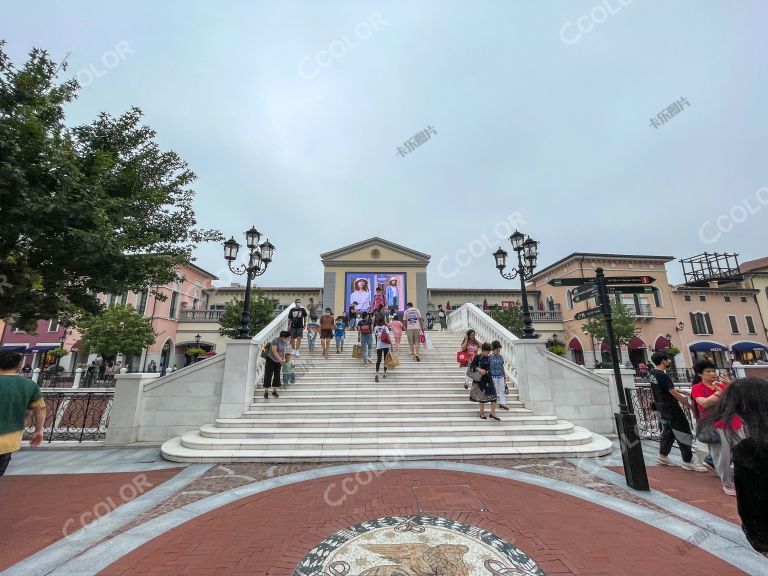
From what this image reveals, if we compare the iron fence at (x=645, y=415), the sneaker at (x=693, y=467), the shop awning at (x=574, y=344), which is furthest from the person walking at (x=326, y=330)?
the shop awning at (x=574, y=344)

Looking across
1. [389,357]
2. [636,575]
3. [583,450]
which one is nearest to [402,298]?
[389,357]

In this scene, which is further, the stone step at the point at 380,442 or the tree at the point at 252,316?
the tree at the point at 252,316

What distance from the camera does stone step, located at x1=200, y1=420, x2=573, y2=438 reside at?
23.4 feet

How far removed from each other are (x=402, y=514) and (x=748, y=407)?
356 cm

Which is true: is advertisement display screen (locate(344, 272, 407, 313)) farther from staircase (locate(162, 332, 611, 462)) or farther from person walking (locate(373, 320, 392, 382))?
staircase (locate(162, 332, 611, 462))

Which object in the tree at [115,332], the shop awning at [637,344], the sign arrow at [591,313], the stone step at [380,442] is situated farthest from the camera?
the shop awning at [637,344]

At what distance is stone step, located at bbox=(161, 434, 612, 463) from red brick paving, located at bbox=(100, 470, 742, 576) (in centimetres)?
123

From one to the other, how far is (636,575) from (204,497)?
17.4 ft

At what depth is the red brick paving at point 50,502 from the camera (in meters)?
3.59

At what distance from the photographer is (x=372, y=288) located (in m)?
23.0

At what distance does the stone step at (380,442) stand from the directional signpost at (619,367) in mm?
1826

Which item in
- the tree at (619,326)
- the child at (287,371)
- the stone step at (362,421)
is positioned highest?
the tree at (619,326)

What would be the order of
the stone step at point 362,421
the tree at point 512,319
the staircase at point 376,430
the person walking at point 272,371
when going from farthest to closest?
the tree at point 512,319
the person walking at point 272,371
the stone step at point 362,421
the staircase at point 376,430

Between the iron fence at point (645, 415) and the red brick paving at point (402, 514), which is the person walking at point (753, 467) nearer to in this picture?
the red brick paving at point (402, 514)
